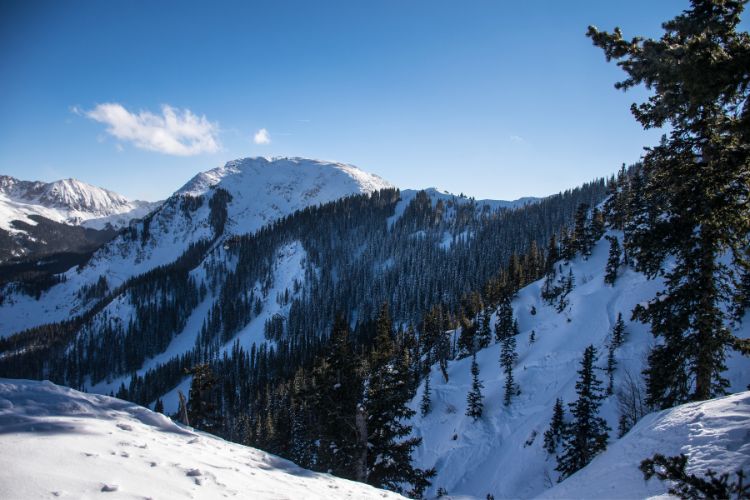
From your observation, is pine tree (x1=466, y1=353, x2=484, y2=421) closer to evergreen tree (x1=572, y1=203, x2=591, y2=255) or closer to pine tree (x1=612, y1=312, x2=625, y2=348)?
pine tree (x1=612, y1=312, x2=625, y2=348)

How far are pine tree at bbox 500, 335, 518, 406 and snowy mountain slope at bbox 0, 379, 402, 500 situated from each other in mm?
46430

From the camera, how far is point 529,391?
50.1 meters

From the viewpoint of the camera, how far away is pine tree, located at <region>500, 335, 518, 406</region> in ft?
166

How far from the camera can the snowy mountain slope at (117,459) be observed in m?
5.16

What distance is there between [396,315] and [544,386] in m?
75.9

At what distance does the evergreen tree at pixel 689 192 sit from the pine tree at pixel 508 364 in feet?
137

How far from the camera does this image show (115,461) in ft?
20.5

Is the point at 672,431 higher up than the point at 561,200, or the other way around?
the point at 561,200

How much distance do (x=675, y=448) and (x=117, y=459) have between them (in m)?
11.5

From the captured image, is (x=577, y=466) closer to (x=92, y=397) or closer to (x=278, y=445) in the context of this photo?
(x=92, y=397)

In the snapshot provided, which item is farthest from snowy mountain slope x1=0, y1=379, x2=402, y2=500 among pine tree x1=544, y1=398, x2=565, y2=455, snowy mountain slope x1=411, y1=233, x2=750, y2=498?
pine tree x1=544, y1=398, x2=565, y2=455

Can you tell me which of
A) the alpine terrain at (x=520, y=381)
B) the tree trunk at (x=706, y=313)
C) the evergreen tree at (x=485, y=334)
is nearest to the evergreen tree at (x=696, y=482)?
the alpine terrain at (x=520, y=381)

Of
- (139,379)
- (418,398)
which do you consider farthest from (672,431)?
(139,379)

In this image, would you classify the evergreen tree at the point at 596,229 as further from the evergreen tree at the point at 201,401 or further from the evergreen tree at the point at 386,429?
the evergreen tree at the point at 201,401
